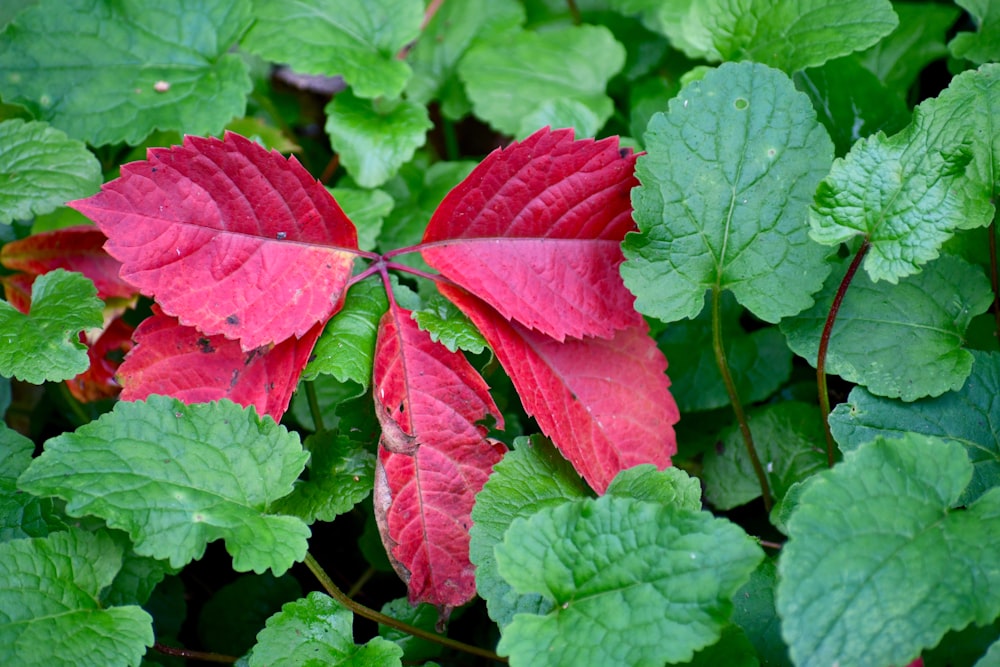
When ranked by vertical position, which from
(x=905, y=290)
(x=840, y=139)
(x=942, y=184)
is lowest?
(x=905, y=290)

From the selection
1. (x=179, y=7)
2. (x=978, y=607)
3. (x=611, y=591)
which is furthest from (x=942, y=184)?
(x=179, y=7)

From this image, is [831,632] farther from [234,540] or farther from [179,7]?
[179,7]

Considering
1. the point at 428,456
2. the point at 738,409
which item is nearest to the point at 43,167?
the point at 428,456

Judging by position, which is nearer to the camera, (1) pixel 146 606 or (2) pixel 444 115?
(1) pixel 146 606

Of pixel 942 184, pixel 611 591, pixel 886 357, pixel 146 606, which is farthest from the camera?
pixel 146 606

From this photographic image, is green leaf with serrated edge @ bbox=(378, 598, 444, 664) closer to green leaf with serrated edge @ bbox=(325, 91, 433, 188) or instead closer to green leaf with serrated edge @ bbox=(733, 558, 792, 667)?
green leaf with serrated edge @ bbox=(733, 558, 792, 667)

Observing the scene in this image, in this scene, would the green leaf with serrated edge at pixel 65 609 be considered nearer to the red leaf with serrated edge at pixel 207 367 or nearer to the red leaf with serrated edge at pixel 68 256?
the red leaf with serrated edge at pixel 207 367

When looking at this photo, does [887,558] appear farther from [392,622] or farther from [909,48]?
[909,48]
